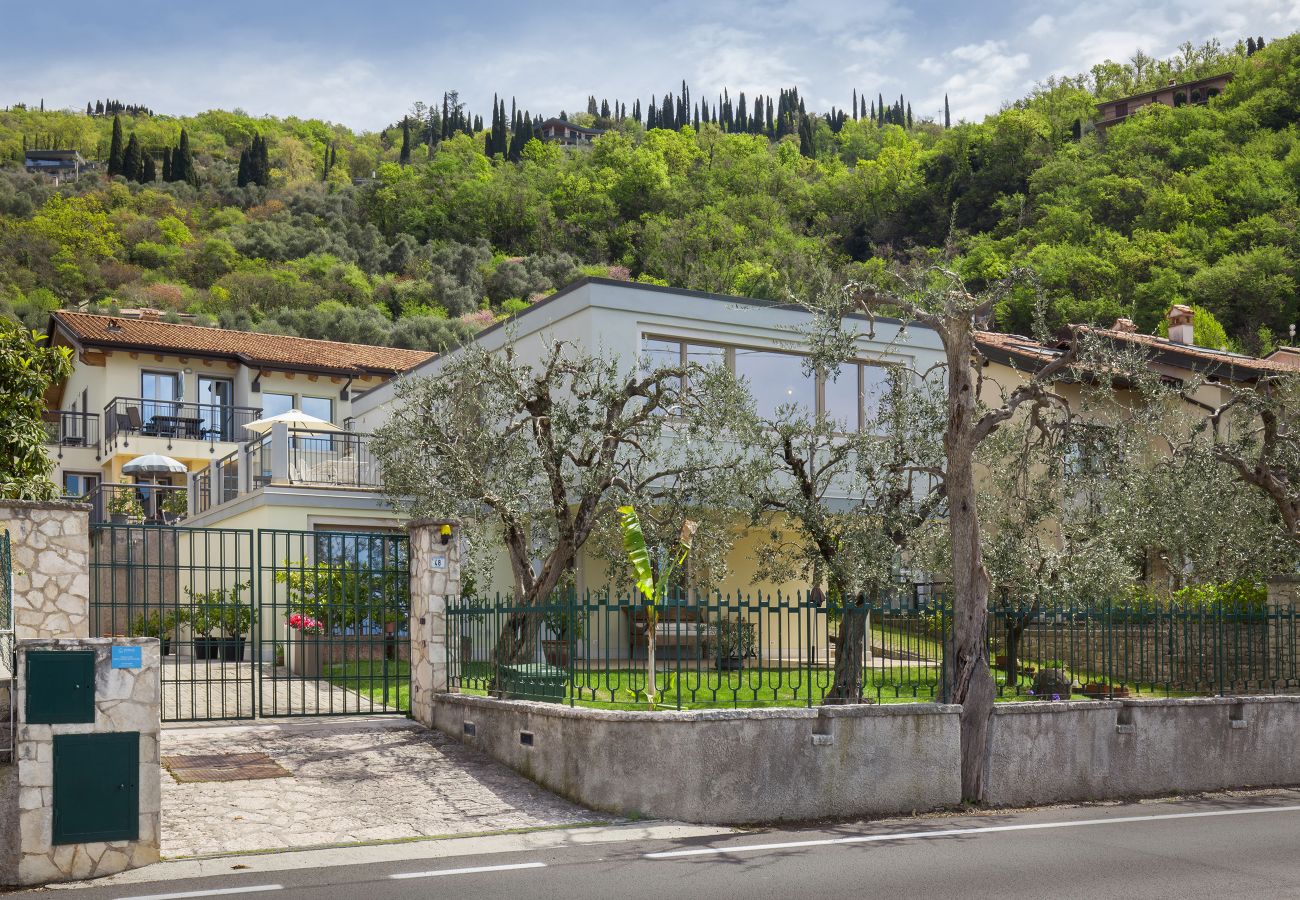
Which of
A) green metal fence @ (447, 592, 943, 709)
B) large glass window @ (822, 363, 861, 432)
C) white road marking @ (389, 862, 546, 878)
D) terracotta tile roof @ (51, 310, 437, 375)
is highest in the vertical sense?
terracotta tile roof @ (51, 310, 437, 375)

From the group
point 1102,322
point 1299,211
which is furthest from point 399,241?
point 1299,211

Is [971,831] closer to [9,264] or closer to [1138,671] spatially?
[1138,671]

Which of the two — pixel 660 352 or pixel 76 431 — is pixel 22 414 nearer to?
pixel 660 352

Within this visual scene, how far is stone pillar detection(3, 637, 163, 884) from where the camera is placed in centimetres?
887

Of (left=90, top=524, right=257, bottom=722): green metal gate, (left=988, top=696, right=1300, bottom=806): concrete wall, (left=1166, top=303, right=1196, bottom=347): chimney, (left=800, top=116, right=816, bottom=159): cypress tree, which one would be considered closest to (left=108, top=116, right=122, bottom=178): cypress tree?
(left=800, top=116, right=816, bottom=159): cypress tree

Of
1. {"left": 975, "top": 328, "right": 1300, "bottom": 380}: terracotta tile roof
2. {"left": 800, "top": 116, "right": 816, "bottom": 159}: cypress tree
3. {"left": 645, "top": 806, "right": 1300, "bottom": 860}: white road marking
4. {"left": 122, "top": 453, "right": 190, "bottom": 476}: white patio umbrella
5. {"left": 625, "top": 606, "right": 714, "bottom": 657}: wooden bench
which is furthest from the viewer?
{"left": 800, "top": 116, "right": 816, "bottom": 159}: cypress tree

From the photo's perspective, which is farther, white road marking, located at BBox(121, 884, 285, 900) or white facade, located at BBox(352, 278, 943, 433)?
white facade, located at BBox(352, 278, 943, 433)

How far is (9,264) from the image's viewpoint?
2672 inches

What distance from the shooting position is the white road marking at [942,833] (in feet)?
32.3

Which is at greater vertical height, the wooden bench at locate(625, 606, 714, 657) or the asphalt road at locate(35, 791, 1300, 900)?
the wooden bench at locate(625, 606, 714, 657)

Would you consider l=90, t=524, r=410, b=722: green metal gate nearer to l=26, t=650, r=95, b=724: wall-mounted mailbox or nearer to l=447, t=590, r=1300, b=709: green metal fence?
l=447, t=590, r=1300, b=709: green metal fence

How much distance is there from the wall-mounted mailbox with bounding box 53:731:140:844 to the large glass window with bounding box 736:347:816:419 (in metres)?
15.8

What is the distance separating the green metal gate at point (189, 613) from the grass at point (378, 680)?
1165mm

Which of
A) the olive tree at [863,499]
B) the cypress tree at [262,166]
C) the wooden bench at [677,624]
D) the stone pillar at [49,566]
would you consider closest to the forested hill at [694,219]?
the cypress tree at [262,166]
